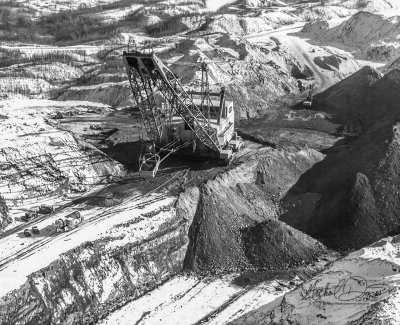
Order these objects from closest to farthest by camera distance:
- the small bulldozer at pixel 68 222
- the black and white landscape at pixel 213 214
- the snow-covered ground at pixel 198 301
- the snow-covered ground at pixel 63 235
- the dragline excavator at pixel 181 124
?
the black and white landscape at pixel 213 214
the snow-covered ground at pixel 63 235
the snow-covered ground at pixel 198 301
the small bulldozer at pixel 68 222
the dragline excavator at pixel 181 124

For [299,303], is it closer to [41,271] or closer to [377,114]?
[41,271]

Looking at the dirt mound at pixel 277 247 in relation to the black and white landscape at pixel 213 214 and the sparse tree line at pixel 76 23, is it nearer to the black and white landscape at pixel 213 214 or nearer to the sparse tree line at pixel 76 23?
the black and white landscape at pixel 213 214

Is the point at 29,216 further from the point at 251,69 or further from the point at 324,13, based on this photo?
the point at 324,13

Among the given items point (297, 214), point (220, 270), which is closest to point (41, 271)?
point (220, 270)

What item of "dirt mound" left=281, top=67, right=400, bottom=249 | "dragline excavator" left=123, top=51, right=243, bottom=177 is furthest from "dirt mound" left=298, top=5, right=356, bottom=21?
"dragline excavator" left=123, top=51, right=243, bottom=177

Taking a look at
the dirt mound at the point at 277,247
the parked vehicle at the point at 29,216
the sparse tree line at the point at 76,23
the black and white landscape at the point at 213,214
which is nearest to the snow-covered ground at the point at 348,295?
the black and white landscape at the point at 213,214

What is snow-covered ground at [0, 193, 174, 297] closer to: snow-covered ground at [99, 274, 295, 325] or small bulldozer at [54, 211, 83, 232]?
small bulldozer at [54, 211, 83, 232]
